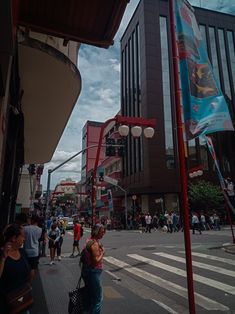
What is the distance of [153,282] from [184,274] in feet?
4.59

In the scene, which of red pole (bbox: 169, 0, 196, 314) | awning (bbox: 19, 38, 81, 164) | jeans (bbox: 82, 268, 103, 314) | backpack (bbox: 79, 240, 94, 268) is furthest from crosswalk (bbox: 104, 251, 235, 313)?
awning (bbox: 19, 38, 81, 164)

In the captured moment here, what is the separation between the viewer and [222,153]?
4250cm

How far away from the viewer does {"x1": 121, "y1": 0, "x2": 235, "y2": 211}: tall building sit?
3800 cm

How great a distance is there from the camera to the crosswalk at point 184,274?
6.38m

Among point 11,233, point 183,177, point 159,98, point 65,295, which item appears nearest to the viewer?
point 11,233

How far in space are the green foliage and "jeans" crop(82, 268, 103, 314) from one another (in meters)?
32.5

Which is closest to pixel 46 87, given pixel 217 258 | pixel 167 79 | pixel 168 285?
pixel 168 285

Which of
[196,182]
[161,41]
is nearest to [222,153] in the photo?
[196,182]

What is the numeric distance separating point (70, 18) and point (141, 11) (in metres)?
43.3

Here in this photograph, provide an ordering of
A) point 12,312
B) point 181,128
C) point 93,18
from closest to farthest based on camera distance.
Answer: point 12,312, point 181,128, point 93,18

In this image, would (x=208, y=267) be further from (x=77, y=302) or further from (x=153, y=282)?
(x=77, y=302)

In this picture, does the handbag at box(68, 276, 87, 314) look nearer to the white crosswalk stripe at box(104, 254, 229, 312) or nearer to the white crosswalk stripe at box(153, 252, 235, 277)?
the white crosswalk stripe at box(104, 254, 229, 312)

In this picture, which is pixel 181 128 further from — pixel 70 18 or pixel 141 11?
pixel 141 11

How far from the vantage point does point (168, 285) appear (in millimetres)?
7914
